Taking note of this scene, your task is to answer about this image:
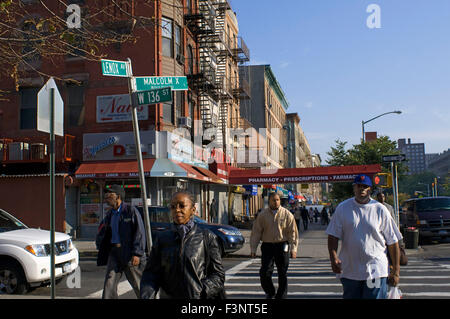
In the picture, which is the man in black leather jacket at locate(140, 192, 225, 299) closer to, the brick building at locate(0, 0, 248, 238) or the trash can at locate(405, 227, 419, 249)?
the trash can at locate(405, 227, 419, 249)

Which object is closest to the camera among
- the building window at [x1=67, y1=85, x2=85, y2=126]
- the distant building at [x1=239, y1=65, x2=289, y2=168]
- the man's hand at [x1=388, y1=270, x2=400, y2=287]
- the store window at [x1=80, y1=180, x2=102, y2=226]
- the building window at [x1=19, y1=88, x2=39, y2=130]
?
the man's hand at [x1=388, y1=270, x2=400, y2=287]

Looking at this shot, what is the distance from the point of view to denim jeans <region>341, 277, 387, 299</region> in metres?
4.83

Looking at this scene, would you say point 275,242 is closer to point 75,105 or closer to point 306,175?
point 75,105

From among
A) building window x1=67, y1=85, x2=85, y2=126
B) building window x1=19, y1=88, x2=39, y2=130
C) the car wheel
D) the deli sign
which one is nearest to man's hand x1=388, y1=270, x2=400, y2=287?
the car wheel

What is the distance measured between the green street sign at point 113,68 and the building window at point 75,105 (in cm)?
1536

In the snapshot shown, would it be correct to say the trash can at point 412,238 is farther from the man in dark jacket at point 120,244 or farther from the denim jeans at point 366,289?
the denim jeans at point 366,289

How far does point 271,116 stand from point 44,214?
37253 millimetres

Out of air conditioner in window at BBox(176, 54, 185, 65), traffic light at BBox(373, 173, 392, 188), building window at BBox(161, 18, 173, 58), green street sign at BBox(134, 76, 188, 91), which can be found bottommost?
traffic light at BBox(373, 173, 392, 188)

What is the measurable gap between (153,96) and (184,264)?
4.72 meters

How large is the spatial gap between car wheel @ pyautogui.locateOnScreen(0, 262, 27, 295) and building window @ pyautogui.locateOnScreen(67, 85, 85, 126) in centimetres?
1482

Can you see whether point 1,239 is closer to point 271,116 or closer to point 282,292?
point 282,292

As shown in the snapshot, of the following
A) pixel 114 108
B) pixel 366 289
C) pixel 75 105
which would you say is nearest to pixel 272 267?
pixel 366 289
